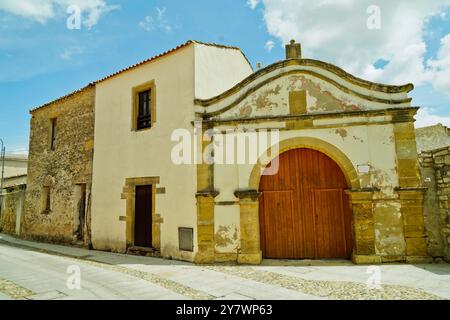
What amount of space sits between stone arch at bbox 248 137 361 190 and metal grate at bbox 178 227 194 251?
1.97 m

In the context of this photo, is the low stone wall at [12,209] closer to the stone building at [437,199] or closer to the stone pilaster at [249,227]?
the stone pilaster at [249,227]

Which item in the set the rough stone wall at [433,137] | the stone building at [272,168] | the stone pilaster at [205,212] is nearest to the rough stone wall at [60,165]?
the stone building at [272,168]

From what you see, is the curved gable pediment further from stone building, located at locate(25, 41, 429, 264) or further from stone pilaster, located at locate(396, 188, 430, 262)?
stone pilaster, located at locate(396, 188, 430, 262)

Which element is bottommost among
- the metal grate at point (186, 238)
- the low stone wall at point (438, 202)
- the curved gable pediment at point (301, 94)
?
the metal grate at point (186, 238)

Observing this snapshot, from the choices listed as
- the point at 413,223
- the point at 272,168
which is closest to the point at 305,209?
the point at 272,168

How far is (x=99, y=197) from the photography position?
9766 millimetres

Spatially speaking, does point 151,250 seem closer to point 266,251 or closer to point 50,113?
point 266,251

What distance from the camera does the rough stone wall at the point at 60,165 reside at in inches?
419

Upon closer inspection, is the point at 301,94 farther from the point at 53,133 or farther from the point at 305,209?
the point at 53,133

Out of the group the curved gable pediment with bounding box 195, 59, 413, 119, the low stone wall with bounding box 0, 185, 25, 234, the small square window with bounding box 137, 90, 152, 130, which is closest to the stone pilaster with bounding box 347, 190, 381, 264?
the curved gable pediment with bounding box 195, 59, 413, 119

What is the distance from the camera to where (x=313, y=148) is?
7195 millimetres

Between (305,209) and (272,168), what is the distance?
1315 mm

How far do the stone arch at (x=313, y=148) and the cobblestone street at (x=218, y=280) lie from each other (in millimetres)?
1949

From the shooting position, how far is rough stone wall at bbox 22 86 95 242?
34.9 feet
